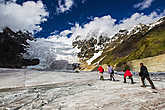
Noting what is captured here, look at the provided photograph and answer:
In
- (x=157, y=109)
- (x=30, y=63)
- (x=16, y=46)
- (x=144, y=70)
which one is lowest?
(x=157, y=109)

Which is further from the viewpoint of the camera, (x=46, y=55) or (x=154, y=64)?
(x=46, y=55)

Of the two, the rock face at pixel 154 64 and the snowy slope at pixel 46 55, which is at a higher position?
the snowy slope at pixel 46 55

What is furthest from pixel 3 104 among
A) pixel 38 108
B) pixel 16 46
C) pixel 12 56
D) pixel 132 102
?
pixel 16 46

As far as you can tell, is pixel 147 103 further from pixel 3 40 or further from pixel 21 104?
pixel 3 40

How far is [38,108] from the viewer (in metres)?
5.50

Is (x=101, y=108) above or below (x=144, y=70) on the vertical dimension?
below

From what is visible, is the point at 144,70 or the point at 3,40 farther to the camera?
the point at 3,40

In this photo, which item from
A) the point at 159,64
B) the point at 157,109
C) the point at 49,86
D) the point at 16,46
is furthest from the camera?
the point at 16,46

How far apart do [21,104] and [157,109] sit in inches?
247

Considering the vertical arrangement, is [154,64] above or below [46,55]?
below

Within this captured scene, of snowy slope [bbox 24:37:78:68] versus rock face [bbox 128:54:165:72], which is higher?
snowy slope [bbox 24:37:78:68]

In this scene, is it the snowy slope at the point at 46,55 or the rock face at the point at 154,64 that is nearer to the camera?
the rock face at the point at 154,64

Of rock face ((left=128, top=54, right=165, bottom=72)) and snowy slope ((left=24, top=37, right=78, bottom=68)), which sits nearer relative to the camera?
rock face ((left=128, top=54, right=165, bottom=72))

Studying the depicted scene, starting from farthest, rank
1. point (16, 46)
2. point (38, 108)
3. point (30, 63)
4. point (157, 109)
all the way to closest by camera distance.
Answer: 1. point (30, 63)
2. point (16, 46)
3. point (38, 108)
4. point (157, 109)
